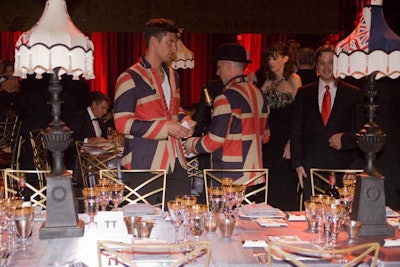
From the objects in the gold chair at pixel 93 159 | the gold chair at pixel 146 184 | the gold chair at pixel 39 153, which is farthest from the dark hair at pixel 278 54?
the gold chair at pixel 39 153

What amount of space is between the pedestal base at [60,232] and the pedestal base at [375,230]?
1375mm

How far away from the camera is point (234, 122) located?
4566mm

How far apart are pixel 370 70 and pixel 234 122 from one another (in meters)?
1.62

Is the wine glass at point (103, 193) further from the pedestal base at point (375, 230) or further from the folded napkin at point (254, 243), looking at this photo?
the pedestal base at point (375, 230)

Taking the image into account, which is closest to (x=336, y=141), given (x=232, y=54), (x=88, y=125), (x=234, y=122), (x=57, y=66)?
(x=234, y=122)

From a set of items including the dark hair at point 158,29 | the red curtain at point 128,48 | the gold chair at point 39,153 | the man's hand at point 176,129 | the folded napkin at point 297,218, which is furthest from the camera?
the red curtain at point 128,48

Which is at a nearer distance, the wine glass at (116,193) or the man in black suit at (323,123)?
the wine glass at (116,193)

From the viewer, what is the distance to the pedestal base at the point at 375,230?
3133 mm

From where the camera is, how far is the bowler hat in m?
4.59

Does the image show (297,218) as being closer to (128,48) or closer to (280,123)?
(280,123)

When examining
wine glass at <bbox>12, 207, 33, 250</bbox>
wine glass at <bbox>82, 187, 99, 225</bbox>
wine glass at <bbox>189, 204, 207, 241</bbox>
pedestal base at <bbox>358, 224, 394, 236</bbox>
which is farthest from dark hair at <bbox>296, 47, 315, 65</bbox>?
wine glass at <bbox>12, 207, 33, 250</bbox>

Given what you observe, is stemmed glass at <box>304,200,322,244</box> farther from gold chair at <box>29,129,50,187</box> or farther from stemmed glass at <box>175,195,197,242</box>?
gold chair at <box>29,129,50,187</box>

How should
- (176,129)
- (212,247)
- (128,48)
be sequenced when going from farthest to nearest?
(128,48), (176,129), (212,247)

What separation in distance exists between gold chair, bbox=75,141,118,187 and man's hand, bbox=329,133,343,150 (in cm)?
190
